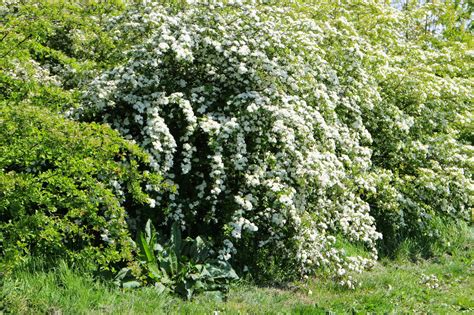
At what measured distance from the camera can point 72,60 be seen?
6121 millimetres

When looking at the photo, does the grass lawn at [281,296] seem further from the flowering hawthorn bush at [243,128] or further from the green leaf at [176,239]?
the green leaf at [176,239]

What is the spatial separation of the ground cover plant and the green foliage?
18mm

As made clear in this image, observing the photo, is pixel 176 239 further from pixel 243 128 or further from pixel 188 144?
pixel 243 128

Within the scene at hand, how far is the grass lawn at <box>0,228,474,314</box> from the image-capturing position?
15.5 ft

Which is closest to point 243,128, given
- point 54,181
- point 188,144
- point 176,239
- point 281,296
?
point 188,144

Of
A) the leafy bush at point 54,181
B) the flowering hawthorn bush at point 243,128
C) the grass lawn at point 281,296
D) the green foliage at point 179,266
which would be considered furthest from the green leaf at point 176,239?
the leafy bush at point 54,181

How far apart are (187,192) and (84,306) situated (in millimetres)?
2161

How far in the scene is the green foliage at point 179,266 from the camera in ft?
18.5

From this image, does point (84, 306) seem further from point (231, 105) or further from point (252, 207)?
point (231, 105)

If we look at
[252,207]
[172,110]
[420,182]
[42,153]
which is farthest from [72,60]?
[420,182]

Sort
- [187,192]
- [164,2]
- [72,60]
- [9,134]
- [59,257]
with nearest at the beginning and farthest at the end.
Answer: [9,134] < [59,257] < [72,60] < [187,192] < [164,2]

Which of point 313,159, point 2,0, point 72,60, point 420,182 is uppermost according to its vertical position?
point 2,0

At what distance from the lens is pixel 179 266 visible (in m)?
5.93

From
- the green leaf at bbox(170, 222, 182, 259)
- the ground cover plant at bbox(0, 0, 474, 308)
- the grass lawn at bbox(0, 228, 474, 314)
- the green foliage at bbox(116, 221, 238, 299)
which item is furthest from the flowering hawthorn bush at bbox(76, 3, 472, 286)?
the grass lawn at bbox(0, 228, 474, 314)
